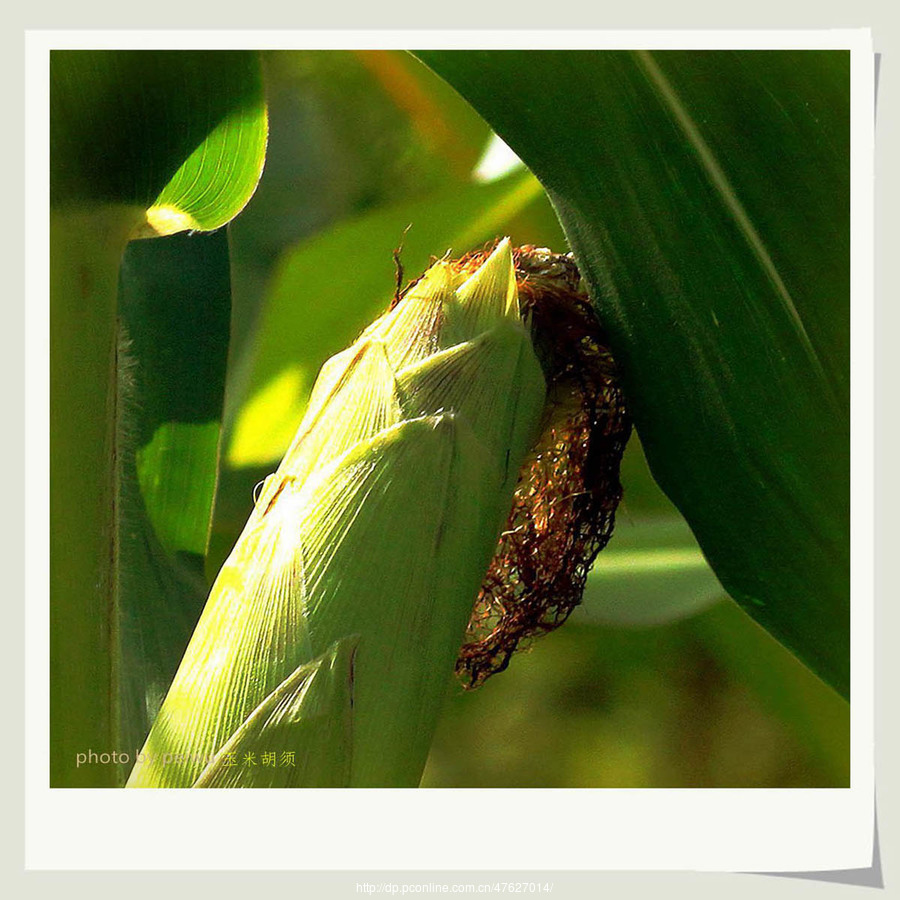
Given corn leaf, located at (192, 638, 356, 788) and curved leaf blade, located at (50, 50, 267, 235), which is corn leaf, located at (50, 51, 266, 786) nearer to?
curved leaf blade, located at (50, 50, 267, 235)

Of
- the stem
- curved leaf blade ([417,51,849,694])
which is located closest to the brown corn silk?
curved leaf blade ([417,51,849,694])

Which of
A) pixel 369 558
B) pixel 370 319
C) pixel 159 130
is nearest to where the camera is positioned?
pixel 369 558

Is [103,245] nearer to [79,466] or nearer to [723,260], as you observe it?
[79,466]

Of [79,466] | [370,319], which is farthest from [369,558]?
[370,319]

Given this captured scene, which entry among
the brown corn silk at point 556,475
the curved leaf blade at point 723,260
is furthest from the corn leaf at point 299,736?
the curved leaf blade at point 723,260

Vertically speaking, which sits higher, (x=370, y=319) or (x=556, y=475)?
(x=370, y=319)
